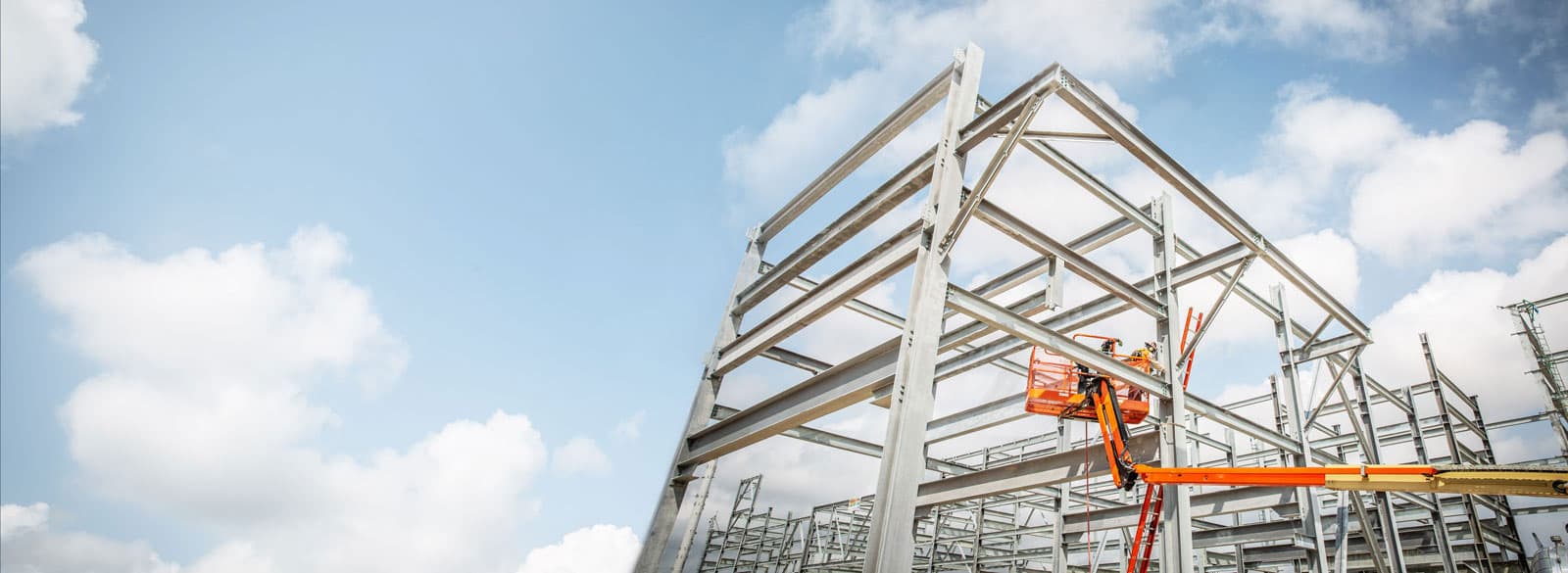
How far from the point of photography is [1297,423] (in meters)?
10.4

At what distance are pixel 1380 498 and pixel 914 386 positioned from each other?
933 cm

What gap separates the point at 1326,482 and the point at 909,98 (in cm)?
570

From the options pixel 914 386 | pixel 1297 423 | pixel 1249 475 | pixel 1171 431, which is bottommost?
pixel 914 386

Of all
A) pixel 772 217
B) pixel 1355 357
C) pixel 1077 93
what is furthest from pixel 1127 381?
pixel 1355 357

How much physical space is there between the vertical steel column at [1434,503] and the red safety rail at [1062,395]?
4.91m

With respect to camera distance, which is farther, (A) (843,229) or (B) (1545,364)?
(B) (1545,364)

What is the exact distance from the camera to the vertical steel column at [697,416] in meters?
8.34

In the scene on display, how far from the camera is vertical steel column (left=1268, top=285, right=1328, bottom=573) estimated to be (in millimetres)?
9023

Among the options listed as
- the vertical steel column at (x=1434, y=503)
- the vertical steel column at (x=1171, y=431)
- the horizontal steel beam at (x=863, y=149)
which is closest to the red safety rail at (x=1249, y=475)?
the vertical steel column at (x=1171, y=431)

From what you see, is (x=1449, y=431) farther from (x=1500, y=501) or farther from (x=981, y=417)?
(x=981, y=417)

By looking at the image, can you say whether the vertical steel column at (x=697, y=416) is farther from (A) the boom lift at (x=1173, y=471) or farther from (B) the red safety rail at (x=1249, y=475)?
(B) the red safety rail at (x=1249, y=475)

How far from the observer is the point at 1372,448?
1123cm

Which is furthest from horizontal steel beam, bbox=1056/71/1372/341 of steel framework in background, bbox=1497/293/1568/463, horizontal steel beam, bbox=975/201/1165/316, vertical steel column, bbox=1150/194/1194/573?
steel framework in background, bbox=1497/293/1568/463

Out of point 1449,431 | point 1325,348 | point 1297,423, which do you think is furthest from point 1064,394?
point 1449,431
